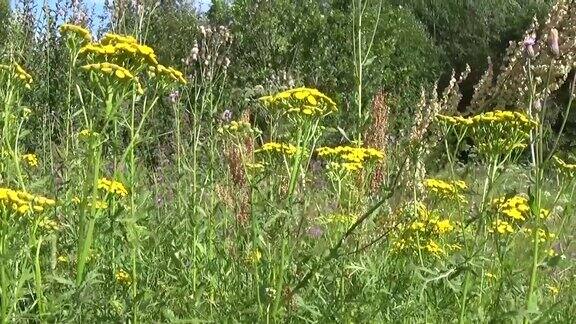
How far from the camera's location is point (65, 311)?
2594 millimetres

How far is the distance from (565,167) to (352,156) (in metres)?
0.71

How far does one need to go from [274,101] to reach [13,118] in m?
0.92

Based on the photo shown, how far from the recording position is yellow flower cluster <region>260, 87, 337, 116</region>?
8.75 ft

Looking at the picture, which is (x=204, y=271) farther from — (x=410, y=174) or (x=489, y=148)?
(x=489, y=148)

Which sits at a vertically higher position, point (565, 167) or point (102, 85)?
point (102, 85)

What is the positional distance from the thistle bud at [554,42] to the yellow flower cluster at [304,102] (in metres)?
0.67

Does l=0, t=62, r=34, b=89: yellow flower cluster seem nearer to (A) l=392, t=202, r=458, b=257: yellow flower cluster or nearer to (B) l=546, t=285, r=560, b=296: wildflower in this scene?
(A) l=392, t=202, r=458, b=257: yellow flower cluster

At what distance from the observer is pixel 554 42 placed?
2473 mm

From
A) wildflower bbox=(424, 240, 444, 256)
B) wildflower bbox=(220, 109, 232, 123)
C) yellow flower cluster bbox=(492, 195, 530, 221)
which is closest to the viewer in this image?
yellow flower cluster bbox=(492, 195, 530, 221)

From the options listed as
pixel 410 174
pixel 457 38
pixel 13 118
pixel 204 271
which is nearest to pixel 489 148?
pixel 410 174

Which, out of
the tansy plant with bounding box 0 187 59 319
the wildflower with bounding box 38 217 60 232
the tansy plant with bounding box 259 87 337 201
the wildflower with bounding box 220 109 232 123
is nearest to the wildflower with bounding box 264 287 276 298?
the tansy plant with bounding box 259 87 337 201

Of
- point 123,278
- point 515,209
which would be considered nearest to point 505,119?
point 515,209

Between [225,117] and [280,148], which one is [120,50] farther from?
[225,117]

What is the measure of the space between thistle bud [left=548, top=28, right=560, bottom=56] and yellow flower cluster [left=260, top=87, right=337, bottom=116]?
2.21 feet
